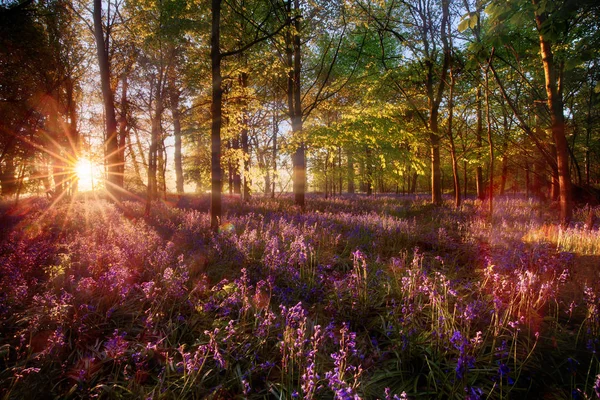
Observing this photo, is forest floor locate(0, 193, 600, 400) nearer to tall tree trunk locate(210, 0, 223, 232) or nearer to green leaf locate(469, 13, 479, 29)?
tall tree trunk locate(210, 0, 223, 232)

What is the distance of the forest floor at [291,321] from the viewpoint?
2043 millimetres

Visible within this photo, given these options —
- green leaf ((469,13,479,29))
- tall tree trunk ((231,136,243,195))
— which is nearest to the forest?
green leaf ((469,13,479,29))

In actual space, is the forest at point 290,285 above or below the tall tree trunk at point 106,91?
below

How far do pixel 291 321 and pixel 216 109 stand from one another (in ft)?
18.7

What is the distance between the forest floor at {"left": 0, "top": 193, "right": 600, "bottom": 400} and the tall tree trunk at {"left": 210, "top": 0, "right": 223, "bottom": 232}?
49.9 inches

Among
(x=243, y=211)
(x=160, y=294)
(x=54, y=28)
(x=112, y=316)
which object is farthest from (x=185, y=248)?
(x=54, y=28)

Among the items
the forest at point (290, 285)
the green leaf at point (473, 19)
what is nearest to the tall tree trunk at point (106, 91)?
the forest at point (290, 285)

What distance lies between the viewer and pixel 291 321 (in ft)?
8.20

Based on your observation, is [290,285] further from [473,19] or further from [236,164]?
[236,164]

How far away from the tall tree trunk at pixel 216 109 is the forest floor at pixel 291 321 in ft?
4.16

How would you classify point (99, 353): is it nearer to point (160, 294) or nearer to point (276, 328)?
point (160, 294)

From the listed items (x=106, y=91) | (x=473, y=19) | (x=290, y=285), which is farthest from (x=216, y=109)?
(x=106, y=91)

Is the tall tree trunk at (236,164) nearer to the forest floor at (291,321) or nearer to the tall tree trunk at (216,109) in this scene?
the tall tree trunk at (216,109)

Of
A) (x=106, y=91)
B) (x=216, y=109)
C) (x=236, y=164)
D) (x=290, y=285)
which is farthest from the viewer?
(x=236, y=164)
